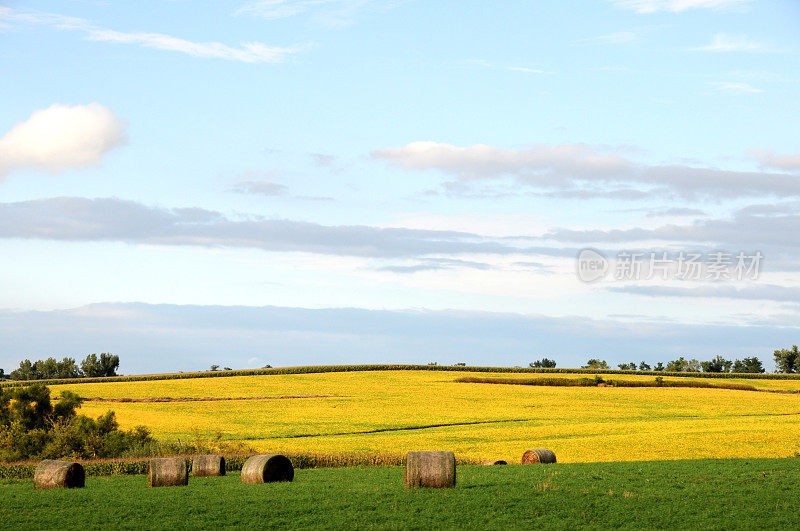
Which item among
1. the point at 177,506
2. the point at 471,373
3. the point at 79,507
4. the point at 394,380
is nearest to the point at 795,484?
the point at 177,506

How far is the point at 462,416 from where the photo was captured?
53906mm

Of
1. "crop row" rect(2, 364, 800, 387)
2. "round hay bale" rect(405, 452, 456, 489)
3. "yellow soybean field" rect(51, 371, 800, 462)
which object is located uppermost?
"crop row" rect(2, 364, 800, 387)

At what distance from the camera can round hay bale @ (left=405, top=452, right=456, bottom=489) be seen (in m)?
22.9

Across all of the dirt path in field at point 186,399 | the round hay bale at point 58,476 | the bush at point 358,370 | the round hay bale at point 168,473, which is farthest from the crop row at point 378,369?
the round hay bale at point 168,473

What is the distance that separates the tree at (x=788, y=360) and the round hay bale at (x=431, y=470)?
106 meters

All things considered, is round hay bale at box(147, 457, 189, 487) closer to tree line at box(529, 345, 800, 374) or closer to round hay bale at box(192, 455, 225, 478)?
round hay bale at box(192, 455, 225, 478)

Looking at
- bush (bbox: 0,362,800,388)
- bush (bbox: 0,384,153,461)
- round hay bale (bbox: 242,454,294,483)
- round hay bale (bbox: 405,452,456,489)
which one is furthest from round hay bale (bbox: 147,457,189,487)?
bush (bbox: 0,362,800,388)

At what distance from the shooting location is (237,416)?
178 feet

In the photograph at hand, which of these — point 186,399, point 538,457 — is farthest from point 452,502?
point 186,399

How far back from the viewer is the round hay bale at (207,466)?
27.7 meters

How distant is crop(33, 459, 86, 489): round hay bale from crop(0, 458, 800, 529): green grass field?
0.55 m

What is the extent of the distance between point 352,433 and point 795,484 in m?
27.1

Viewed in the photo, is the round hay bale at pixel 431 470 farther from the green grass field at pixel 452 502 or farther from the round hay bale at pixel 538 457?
the round hay bale at pixel 538 457

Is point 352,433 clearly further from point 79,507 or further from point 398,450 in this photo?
point 79,507
